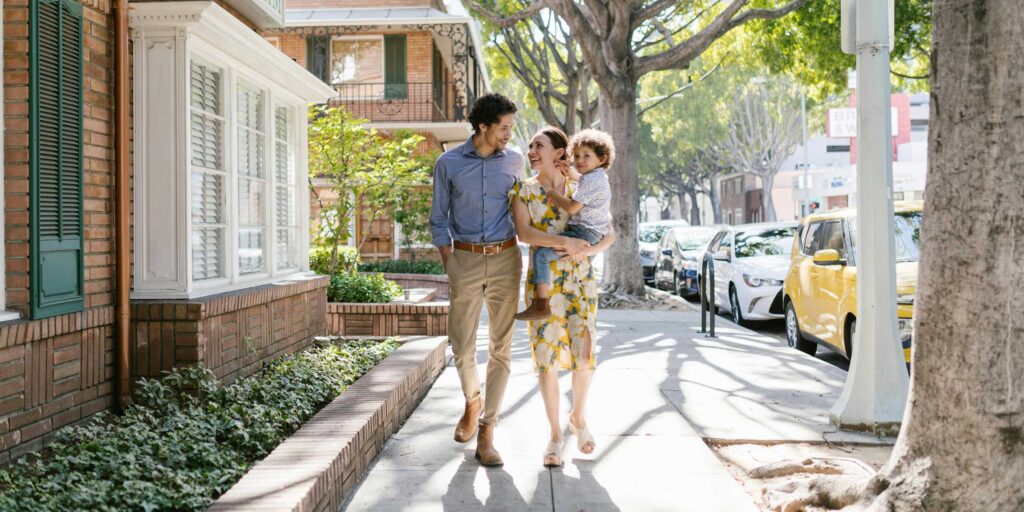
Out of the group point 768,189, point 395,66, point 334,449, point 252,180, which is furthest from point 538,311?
point 768,189

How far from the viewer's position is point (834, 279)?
882cm

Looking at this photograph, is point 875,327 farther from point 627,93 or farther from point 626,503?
point 627,93

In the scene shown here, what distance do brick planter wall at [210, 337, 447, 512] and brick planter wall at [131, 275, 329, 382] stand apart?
102cm

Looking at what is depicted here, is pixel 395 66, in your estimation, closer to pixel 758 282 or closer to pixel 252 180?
pixel 758 282

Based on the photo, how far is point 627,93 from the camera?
16031mm

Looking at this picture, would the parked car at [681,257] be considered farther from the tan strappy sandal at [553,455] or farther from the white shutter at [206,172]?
the tan strappy sandal at [553,455]

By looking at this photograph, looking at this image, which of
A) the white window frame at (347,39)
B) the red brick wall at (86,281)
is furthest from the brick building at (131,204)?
the white window frame at (347,39)

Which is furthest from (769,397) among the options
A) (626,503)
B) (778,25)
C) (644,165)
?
(644,165)

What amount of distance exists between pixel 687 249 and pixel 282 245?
12006mm

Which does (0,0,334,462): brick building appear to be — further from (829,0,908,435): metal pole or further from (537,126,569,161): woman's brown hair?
(829,0,908,435): metal pole

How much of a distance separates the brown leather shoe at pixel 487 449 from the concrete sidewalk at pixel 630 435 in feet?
0.22

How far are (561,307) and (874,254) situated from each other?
7.70 ft

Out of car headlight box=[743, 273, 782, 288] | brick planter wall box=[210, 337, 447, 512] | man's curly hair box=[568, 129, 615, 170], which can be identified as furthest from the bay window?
car headlight box=[743, 273, 782, 288]

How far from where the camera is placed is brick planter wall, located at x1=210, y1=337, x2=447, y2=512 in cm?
348
